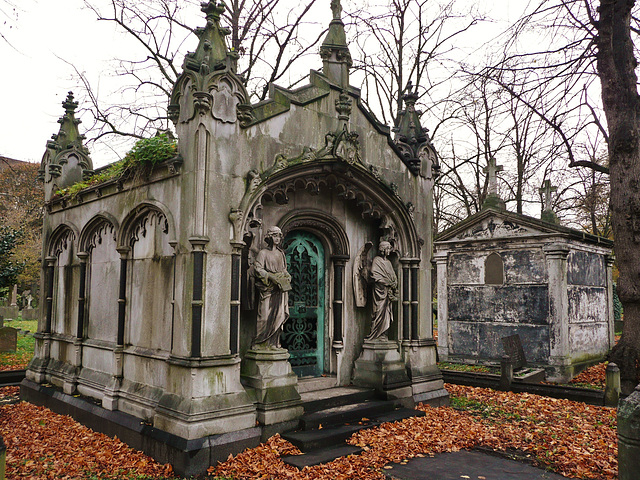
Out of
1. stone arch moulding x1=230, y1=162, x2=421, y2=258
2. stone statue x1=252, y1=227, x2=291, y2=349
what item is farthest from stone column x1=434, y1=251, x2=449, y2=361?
stone statue x1=252, y1=227, x2=291, y2=349

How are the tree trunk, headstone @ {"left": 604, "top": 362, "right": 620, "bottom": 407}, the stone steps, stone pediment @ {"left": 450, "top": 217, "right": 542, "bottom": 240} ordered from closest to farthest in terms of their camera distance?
1. the stone steps
2. headstone @ {"left": 604, "top": 362, "right": 620, "bottom": 407}
3. the tree trunk
4. stone pediment @ {"left": 450, "top": 217, "right": 542, "bottom": 240}

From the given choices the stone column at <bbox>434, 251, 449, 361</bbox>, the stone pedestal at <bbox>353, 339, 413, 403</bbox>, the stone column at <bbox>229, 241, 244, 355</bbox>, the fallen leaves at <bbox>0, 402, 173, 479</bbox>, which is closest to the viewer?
the fallen leaves at <bbox>0, 402, 173, 479</bbox>

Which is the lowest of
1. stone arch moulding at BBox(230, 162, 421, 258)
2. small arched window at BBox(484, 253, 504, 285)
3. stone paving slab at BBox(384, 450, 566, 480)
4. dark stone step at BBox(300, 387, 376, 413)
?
stone paving slab at BBox(384, 450, 566, 480)

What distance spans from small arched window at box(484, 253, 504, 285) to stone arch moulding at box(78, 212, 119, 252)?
32.4 ft

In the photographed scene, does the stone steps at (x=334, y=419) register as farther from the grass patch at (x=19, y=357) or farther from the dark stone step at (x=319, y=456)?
the grass patch at (x=19, y=357)

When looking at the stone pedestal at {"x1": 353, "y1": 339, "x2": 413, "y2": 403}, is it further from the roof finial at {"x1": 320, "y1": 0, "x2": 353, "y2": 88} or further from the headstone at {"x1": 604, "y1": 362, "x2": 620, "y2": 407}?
the roof finial at {"x1": 320, "y1": 0, "x2": 353, "y2": 88}

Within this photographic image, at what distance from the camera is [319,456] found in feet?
20.2

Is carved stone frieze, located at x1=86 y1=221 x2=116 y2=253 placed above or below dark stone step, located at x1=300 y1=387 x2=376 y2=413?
above

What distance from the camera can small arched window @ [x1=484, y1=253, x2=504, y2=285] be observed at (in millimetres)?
13422

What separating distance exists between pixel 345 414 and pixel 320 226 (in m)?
3.03

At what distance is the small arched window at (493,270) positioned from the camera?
1342cm

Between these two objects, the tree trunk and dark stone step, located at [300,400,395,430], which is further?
the tree trunk

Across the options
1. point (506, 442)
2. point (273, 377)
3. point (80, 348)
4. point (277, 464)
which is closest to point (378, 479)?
point (277, 464)

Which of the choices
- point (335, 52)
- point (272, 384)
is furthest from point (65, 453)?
point (335, 52)
